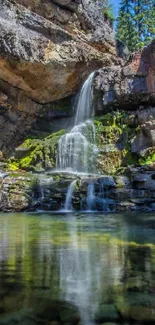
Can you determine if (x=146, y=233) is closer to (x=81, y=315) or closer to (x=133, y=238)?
(x=133, y=238)

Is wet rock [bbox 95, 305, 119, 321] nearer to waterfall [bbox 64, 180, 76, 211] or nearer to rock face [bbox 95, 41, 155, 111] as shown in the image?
waterfall [bbox 64, 180, 76, 211]

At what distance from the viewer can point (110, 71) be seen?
69.6 ft

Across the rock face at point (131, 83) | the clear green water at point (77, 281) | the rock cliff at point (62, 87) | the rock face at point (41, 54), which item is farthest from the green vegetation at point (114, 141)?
the clear green water at point (77, 281)

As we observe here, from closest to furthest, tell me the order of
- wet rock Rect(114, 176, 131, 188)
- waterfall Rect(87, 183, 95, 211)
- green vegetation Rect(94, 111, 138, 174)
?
1. waterfall Rect(87, 183, 95, 211)
2. wet rock Rect(114, 176, 131, 188)
3. green vegetation Rect(94, 111, 138, 174)

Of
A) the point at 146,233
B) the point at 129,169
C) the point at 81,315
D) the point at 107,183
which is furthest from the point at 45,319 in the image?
the point at 129,169

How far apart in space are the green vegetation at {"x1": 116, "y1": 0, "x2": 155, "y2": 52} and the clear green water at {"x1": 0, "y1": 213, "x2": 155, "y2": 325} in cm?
2906

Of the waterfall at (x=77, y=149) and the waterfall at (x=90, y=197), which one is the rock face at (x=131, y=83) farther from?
the waterfall at (x=90, y=197)

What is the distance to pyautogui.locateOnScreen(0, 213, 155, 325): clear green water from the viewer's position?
252cm

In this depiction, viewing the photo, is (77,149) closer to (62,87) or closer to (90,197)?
(62,87)

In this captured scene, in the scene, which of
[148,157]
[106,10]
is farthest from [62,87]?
[148,157]

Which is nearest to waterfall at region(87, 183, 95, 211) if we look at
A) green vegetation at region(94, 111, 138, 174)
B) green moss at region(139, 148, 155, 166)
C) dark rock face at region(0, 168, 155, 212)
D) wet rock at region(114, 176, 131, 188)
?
dark rock face at region(0, 168, 155, 212)

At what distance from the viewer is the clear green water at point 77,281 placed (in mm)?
2518

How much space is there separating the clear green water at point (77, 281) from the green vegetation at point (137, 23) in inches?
1144

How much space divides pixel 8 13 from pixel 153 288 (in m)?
21.1
